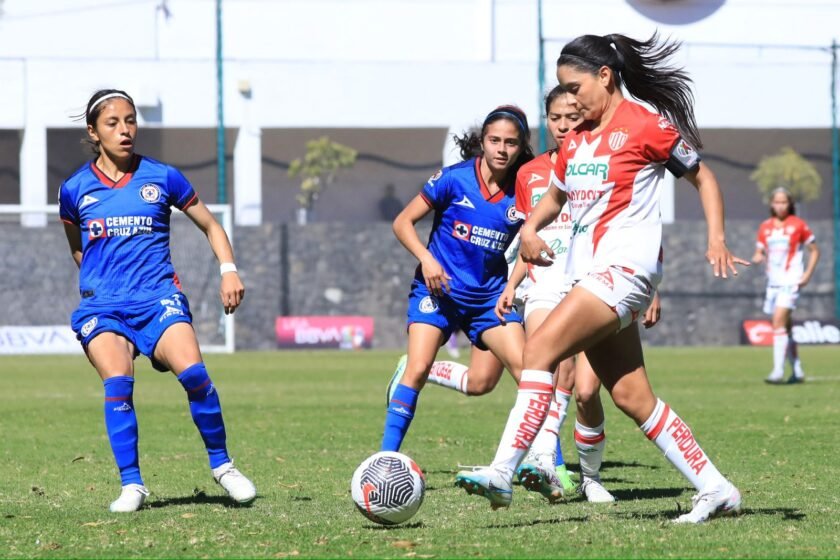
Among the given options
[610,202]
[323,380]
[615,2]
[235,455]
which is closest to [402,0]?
[615,2]

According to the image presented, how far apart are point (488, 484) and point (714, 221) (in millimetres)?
1473

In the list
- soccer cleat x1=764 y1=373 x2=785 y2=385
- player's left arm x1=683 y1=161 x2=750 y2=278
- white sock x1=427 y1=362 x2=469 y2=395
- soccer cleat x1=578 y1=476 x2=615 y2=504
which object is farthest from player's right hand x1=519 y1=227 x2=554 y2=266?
soccer cleat x1=764 y1=373 x2=785 y2=385

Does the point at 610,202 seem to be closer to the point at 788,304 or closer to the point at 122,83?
the point at 788,304

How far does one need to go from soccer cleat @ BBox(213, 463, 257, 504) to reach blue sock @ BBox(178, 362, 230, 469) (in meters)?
0.06

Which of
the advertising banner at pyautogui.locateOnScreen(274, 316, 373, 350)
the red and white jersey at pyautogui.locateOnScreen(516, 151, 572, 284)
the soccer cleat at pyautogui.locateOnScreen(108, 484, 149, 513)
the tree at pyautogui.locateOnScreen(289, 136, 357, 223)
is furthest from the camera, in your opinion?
the tree at pyautogui.locateOnScreen(289, 136, 357, 223)

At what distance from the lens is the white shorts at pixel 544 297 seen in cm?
830

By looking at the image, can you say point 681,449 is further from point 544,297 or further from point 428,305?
point 428,305

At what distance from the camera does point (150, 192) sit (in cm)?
766

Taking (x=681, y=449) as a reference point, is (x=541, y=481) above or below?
below

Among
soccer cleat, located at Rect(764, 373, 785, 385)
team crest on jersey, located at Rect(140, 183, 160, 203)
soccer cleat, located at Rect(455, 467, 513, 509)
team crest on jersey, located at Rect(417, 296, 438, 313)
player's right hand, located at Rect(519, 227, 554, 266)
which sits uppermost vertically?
team crest on jersey, located at Rect(140, 183, 160, 203)

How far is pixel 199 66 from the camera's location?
38562 millimetres

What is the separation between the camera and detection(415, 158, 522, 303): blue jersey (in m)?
8.37

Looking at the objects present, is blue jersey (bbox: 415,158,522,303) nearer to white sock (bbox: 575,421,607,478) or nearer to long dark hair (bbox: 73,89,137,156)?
white sock (bbox: 575,421,607,478)

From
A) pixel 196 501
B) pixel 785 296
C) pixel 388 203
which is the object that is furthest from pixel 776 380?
pixel 388 203
